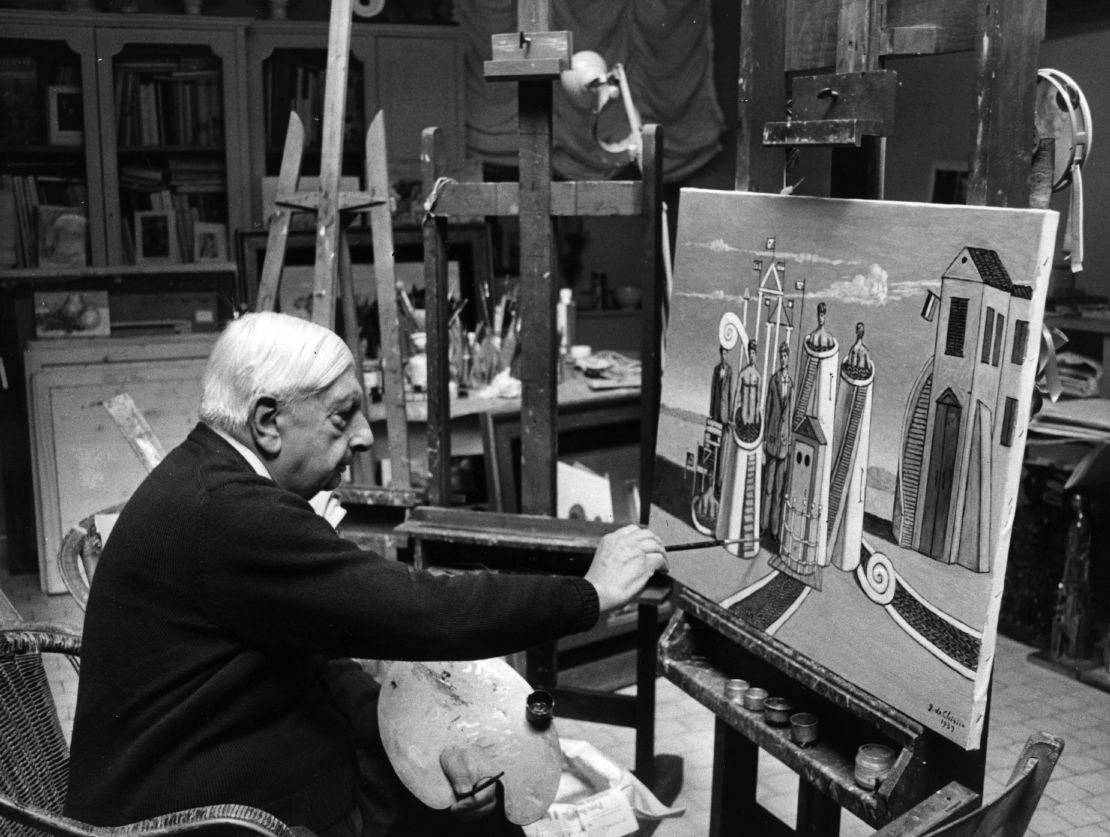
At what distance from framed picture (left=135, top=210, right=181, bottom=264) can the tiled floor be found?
217 cm

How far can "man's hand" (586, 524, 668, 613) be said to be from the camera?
5.94 ft

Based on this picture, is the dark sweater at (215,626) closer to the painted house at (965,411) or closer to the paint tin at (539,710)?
the paint tin at (539,710)

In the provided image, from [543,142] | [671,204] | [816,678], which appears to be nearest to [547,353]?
[543,142]

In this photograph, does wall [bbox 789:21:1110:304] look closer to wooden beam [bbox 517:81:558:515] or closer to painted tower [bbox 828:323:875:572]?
wooden beam [bbox 517:81:558:515]

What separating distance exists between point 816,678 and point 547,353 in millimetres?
981

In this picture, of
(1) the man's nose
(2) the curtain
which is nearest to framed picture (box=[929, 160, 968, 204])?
(2) the curtain

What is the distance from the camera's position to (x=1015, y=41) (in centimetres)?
154

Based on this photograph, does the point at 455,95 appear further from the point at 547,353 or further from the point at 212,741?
the point at 212,741

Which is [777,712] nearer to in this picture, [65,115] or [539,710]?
[539,710]

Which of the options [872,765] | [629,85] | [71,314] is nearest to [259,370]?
[872,765]

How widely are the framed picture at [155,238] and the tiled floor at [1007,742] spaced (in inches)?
85.5

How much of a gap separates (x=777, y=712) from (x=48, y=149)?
439 cm

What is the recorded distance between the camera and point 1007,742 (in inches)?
127

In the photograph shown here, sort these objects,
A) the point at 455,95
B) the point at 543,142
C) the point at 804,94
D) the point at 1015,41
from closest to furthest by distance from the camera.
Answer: the point at 1015,41 → the point at 804,94 → the point at 543,142 → the point at 455,95
